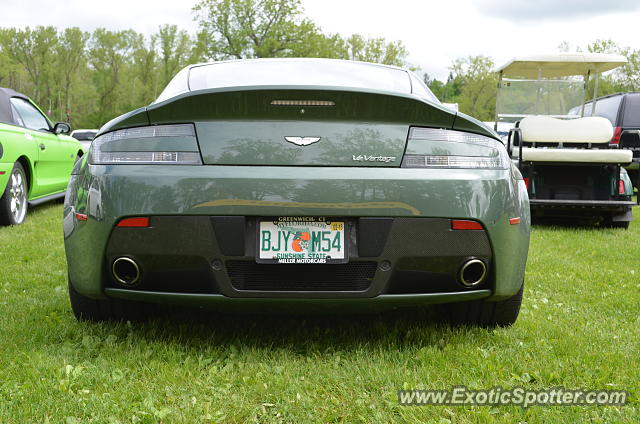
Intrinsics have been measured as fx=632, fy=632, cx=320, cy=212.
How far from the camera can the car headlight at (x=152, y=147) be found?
8.48ft

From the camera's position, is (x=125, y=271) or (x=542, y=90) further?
(x=542, y=90)

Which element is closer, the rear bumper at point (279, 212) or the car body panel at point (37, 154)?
the rear bumper at point (279, 212)

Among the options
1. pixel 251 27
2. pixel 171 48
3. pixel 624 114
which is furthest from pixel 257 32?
pixel 624 114

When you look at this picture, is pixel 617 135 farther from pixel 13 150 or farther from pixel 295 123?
pixel 295 123

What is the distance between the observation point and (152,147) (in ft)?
8.57

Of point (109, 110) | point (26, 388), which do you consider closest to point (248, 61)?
point (26, 388)

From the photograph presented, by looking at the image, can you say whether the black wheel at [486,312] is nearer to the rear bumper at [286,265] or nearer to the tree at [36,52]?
the rear bumper at [286,265]

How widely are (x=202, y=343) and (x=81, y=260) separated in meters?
0.67

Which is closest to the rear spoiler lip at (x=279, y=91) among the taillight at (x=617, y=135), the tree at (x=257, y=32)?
the taillight at (x=617, y=135)

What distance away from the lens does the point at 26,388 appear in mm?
2402

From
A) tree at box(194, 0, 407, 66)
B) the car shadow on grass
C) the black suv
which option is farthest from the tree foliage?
the car shadow on grass

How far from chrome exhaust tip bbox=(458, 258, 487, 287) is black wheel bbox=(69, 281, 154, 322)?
4.95 feet

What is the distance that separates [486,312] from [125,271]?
172 centimetres

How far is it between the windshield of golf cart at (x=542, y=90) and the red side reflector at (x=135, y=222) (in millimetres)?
7810
